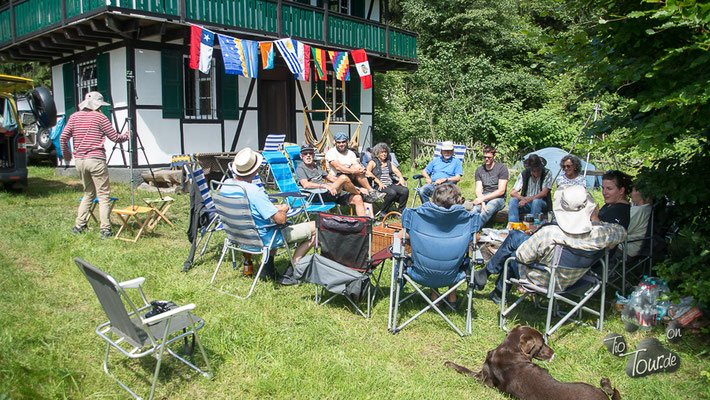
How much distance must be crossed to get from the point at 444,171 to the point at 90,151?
4.50m

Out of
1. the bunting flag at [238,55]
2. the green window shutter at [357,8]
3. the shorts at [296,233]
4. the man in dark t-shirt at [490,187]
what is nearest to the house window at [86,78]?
the bunting flag at [238,55]

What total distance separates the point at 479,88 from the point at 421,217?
45.6 ft

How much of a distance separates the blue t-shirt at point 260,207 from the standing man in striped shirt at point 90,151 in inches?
83.7

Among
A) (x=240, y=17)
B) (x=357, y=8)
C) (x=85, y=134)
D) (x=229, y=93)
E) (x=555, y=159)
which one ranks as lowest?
(x=555, y=159)

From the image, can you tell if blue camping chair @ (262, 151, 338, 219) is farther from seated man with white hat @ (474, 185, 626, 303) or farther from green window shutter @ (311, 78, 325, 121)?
green window shutter @ (311, 78, 325, 121)

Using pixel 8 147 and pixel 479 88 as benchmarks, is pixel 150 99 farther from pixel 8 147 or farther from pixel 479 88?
pixel 479 88

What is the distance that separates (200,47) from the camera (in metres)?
8.84

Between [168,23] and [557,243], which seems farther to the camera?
[168,23]

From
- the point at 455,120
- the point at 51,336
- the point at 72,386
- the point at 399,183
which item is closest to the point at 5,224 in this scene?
the point at 51,336

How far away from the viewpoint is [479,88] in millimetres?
16516

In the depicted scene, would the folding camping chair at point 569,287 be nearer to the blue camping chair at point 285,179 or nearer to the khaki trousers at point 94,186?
the blue camping chair at point 285,179

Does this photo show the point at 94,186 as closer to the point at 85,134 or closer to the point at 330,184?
the point at 85,134

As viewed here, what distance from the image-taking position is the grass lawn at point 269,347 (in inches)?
111

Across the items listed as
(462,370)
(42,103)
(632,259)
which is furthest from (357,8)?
(462,370)
